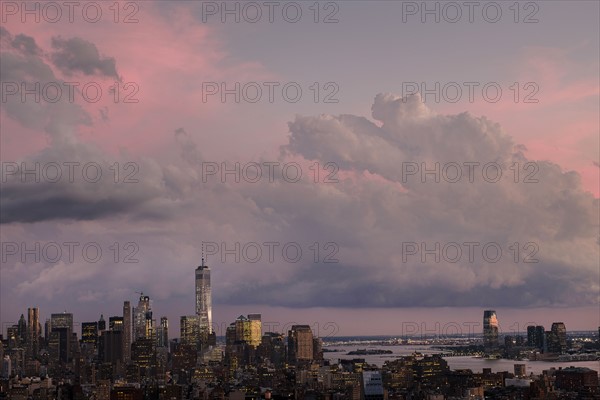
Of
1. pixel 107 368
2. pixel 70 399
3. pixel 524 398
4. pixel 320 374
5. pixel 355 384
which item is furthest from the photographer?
pixel 107 368

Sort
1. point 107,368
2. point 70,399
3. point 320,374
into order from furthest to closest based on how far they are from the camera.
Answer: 1. point 107,368
2. point 320,374
3. point 70,399

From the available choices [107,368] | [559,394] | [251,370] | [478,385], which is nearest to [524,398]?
[559,394]

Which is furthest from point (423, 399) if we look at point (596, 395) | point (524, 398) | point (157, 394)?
point (157, 394)

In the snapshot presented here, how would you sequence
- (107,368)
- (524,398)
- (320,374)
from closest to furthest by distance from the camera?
(524,398), (320,374), (107,368)

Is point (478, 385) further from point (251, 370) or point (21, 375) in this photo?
point (21, 375)

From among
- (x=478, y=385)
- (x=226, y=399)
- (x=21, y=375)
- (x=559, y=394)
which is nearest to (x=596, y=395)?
(x=559, y=394)

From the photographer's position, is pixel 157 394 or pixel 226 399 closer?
pixel 226 399

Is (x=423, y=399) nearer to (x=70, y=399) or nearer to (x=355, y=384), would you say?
(x=355, y=384)

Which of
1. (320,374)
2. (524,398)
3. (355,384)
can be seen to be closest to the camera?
(524,398)

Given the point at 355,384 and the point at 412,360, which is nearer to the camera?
the point at 355,384
